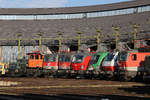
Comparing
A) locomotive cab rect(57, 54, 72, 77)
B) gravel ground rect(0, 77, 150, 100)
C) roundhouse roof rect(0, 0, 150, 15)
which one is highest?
roundhouse roof rect(0, 0, 150, 15)

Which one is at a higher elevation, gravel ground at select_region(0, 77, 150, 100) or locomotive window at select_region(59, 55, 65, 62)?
locomotive window at select_region(59, 55, 65, 62)

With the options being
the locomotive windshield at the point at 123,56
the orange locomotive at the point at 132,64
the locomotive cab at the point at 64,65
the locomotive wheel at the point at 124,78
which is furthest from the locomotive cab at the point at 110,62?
the locomotive cab at the point at 64,65

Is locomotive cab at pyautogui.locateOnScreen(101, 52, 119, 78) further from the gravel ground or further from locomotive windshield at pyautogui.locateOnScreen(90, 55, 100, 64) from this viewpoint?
the gravel ground

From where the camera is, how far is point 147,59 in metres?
21.8

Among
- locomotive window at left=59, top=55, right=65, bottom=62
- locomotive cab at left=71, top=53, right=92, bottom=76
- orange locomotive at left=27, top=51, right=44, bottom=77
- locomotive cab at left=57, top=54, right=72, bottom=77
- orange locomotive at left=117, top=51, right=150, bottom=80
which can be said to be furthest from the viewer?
orange locomotive at left=27, top=51, right=44, bottom=77

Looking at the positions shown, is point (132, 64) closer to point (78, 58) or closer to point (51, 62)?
point (78, 58)

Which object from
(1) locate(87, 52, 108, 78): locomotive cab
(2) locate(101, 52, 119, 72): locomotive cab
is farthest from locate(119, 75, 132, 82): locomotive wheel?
(1) locate(87, 52, 108, 78): locomotive cab

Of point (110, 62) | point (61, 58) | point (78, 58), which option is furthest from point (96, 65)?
point (61, 58)

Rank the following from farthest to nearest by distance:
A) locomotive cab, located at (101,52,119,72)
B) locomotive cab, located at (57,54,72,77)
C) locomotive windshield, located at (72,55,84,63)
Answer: locomotive cab, located at (57,54,72,77)
locomotive windshield, located at (72,55,84,63)
locomotive cab, located at (101,52,119,72)

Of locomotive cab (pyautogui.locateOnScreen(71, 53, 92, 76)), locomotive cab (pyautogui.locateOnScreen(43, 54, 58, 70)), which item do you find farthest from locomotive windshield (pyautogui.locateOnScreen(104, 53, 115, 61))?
locomotive cab (pyautogui.locateOnScreen(43, 54, 58, 70))

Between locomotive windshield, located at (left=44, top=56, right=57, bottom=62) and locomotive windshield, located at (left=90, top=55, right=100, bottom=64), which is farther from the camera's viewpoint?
locomotive windshield, located at (left=44, top=56, right=57, bottom=62)

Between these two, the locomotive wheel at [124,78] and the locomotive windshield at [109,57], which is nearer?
the locomotive wheel at [124,78]

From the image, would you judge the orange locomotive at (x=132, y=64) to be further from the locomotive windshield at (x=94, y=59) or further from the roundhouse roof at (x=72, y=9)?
the roundhouse roof at (x=72, y=9)

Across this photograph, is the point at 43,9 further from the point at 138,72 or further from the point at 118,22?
the point at 138,72
